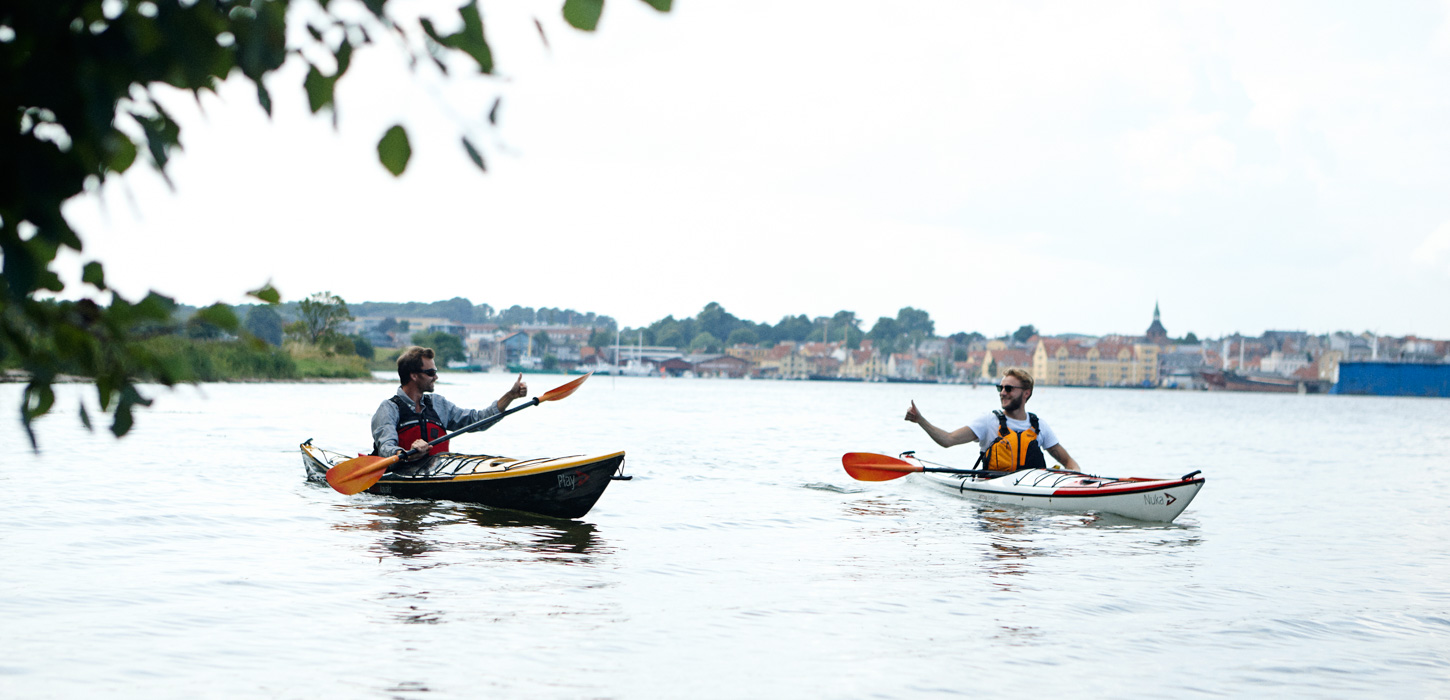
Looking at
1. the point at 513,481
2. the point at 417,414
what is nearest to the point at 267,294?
the point at 513,481

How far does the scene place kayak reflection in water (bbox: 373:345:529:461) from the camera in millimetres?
10836

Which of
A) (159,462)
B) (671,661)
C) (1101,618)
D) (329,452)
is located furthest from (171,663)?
(159,462)

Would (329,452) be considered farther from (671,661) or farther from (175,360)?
(175,360)

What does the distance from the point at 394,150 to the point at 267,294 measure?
56cm

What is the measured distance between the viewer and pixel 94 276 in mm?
2611

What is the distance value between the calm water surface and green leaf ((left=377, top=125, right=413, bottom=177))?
714 millimetres

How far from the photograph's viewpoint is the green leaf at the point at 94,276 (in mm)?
2604

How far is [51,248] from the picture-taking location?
2.37m

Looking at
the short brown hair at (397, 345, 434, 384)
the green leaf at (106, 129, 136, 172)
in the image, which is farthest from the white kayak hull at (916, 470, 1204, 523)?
the green leaf at (106, 129, 136, 172)

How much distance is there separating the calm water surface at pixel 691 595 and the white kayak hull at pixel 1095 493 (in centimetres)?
19

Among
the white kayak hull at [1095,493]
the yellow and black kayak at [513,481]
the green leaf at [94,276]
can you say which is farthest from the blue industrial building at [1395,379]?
the green leaf at [94,276]

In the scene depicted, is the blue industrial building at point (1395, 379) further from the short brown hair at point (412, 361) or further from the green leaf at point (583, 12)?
the green leaf at point (583, 12)

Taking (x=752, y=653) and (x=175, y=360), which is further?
(x=752, y=653)

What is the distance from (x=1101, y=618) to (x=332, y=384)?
61.7m
